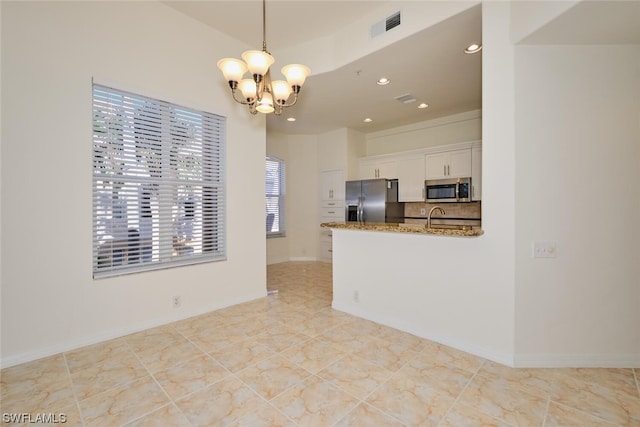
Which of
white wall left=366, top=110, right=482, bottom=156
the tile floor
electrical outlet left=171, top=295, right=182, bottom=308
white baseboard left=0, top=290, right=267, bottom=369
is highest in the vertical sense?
white wall left=366, top=110, right=482, bottom=156

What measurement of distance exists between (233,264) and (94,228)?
151 centimetres

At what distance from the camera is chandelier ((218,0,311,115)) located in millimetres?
2179

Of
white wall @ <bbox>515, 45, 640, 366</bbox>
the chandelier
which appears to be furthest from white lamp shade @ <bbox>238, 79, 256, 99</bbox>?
white wall @ <bbox>515, 45, 640, 366</bbox>

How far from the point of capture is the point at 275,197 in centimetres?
655

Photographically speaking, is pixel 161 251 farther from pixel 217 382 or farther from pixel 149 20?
pixel 149 20

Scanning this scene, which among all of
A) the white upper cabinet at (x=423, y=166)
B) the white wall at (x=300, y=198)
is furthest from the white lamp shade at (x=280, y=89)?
the white wall at (x=300, y=198)

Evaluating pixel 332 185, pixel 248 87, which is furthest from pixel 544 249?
pixel 332 185

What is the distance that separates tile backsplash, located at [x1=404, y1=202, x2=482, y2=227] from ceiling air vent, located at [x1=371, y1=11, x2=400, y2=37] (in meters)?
3.44

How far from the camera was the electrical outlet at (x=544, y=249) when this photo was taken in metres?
2.21

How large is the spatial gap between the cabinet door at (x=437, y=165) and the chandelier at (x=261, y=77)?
3594 mm

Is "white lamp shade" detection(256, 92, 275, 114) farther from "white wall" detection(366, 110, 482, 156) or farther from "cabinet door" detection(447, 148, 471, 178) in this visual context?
"white wall" detection(366, 110, 482, 156)

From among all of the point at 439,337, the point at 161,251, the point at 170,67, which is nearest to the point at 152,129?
the point at 170,67

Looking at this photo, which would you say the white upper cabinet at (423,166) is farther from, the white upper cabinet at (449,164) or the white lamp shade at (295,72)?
the white lamp shade at (295,72)

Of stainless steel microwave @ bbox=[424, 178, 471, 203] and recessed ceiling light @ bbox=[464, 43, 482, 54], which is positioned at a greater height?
recessed ceiling light @ bbox=[464, 43, 482, 54]
